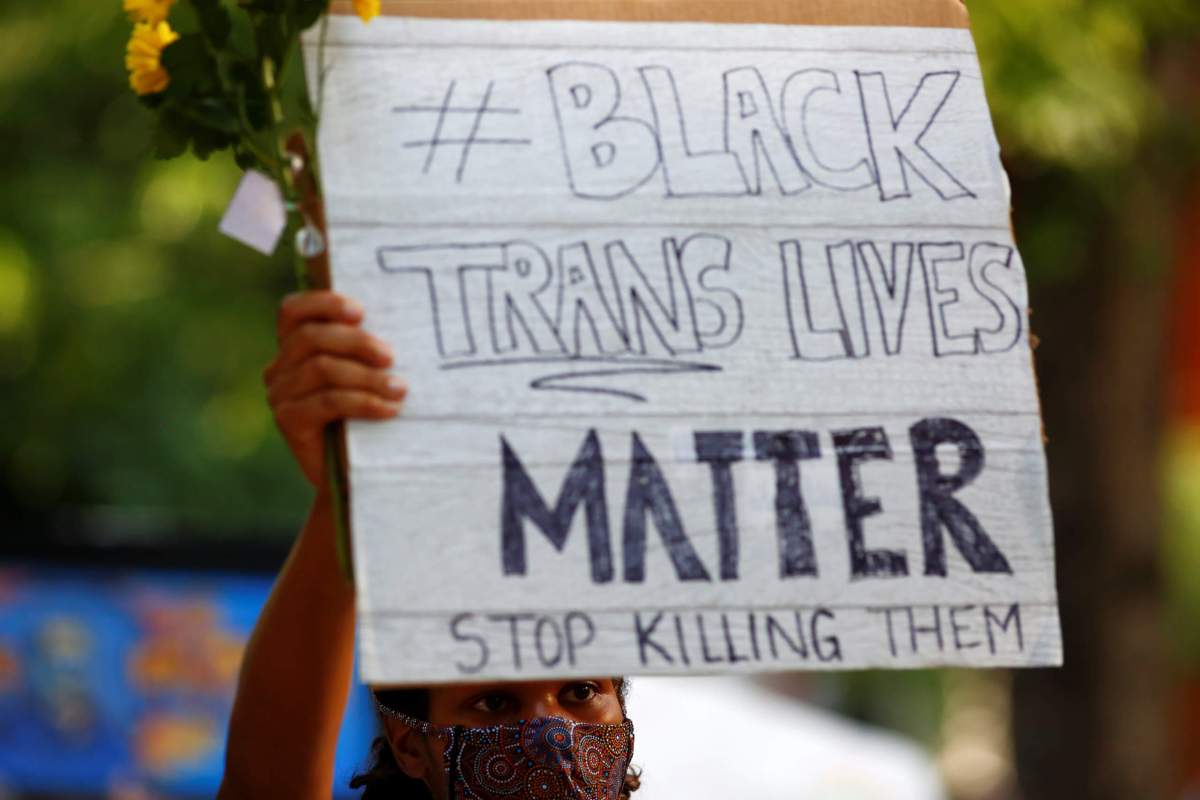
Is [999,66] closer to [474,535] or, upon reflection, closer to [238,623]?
[238,623]

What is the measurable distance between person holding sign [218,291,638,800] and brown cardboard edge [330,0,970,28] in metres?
0.42

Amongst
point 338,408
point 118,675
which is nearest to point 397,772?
point 338,408

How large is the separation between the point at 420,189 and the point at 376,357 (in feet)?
0.76

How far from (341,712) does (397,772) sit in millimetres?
238

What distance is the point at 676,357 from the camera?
2.16 meters

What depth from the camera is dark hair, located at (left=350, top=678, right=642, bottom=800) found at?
2588 mm

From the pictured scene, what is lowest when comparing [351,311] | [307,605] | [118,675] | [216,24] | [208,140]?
[307,605]

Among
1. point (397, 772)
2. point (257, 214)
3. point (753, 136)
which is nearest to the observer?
point (257, 214)

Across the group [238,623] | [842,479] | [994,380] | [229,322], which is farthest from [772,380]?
[229,322]

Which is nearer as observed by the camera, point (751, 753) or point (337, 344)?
point (337, 344)

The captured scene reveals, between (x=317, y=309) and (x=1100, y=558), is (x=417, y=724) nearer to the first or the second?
(x=317, y=309)

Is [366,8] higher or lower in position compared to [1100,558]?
lower

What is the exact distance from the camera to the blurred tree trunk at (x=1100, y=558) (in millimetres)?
7332

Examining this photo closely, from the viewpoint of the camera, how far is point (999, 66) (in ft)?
19.7
